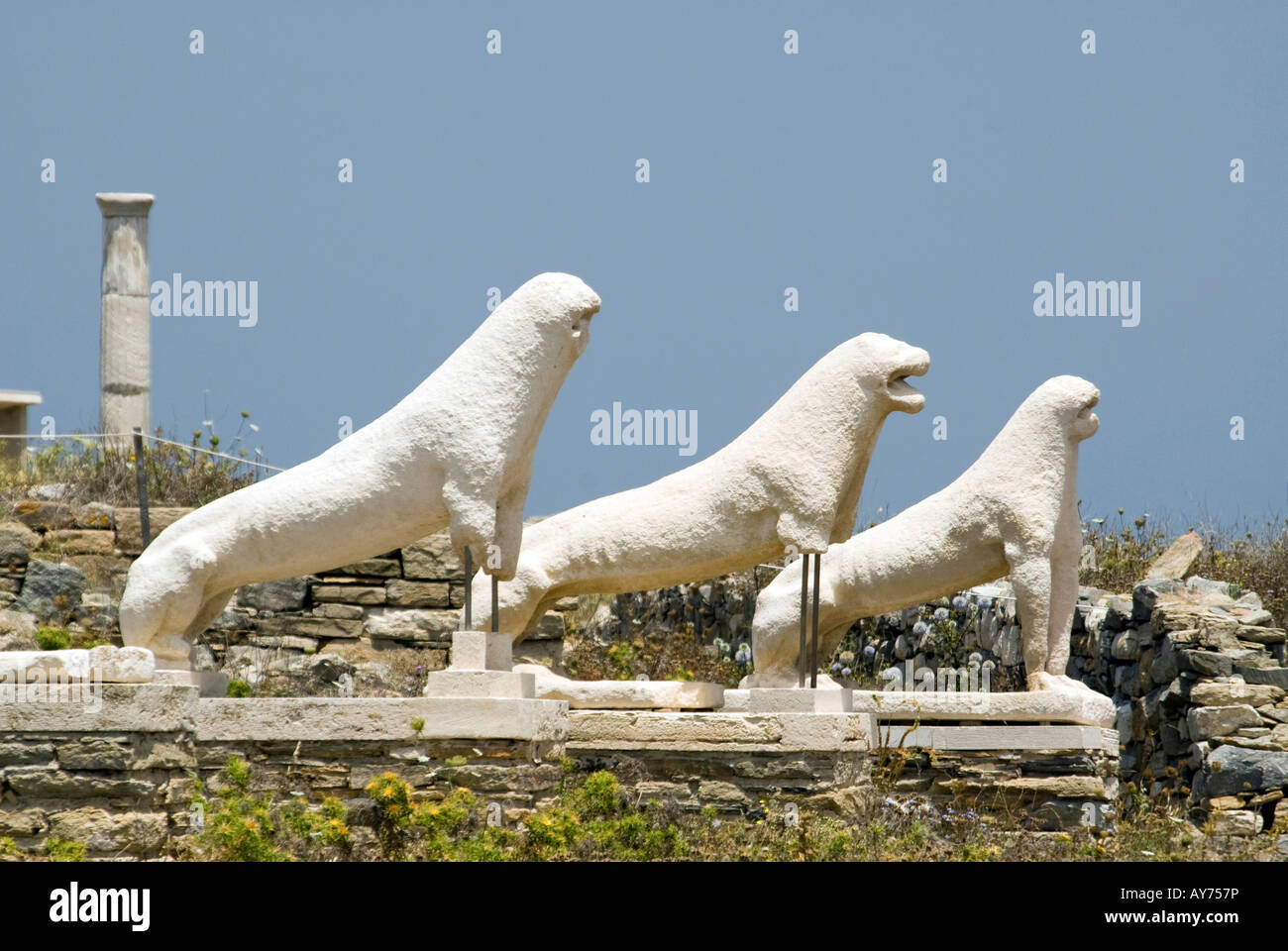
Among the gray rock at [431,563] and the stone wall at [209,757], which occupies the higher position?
the gray rock at [431,563]

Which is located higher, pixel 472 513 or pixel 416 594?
pixel 472 513

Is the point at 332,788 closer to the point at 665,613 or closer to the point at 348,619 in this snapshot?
the point at 348,619

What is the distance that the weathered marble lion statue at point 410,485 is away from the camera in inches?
268

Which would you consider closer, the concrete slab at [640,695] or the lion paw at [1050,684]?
the concrete slab at [640,695]

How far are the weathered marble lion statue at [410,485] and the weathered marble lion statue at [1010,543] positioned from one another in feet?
7.93

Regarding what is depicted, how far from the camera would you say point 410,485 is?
686 centimetres

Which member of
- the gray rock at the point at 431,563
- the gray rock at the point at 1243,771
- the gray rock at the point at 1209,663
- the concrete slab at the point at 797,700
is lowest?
the gray rock at the point at 1243,771

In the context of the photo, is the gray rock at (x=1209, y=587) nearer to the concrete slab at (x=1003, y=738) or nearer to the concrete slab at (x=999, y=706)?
the concrete slab at (x=999, y=706)

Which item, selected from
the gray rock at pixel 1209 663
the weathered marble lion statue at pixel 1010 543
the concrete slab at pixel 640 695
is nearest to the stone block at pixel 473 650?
the concrete slab at pixel 640 695

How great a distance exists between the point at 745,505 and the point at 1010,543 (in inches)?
66.6

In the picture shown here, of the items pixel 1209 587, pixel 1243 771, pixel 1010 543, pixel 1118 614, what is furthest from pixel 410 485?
pixel 1209 587

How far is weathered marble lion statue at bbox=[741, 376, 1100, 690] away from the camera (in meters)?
8.87

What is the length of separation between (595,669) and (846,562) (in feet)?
9.20

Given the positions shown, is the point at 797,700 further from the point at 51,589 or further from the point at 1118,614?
the point at 51,589
